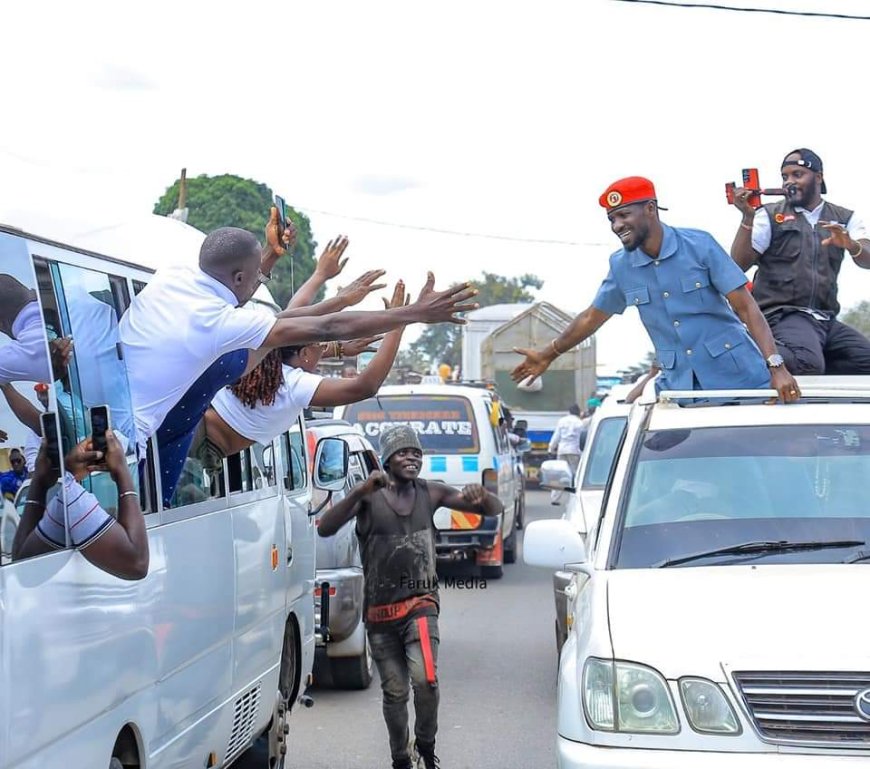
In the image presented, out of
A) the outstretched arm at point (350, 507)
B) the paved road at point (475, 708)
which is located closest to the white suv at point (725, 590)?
the outstretched arm at point (350, 507)

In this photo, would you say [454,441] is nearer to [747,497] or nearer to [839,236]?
[839,236]

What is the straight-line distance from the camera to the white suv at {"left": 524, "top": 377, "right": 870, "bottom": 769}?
153 inches

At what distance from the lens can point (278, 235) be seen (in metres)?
5.39

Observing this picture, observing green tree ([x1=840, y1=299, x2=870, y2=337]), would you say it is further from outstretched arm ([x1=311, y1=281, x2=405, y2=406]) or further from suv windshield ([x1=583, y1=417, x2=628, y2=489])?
outstretched arm ([x1=311, y1=281, x2=405, y2=406])

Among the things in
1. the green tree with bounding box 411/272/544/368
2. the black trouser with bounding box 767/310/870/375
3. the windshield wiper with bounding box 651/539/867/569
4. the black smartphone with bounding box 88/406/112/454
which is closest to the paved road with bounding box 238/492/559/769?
the black trouser with bounding box 767/310/870/375

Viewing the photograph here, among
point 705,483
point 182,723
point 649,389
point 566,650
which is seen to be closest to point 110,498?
point 182,723

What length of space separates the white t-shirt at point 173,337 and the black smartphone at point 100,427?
21.3 inches

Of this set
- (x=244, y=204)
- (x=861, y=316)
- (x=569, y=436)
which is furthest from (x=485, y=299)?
(x=861, y=316)

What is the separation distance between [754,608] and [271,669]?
2932 mm

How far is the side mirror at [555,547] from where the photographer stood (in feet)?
16.5

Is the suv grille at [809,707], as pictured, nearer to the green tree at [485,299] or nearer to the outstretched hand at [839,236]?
the outstretched hand at [839,236]

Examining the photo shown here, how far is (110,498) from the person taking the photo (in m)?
4.07

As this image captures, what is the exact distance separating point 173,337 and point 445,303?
923 mm

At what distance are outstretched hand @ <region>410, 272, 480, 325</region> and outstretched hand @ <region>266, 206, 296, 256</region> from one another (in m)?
1.07
